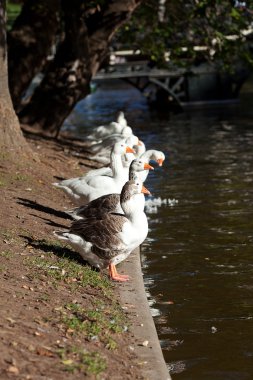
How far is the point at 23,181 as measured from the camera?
1437 cm

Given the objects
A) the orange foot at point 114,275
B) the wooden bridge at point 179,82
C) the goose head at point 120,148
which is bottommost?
the wooden bridge at point 179,82

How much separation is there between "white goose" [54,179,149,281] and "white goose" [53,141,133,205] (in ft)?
8.01

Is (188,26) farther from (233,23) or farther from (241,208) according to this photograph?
(241,208)

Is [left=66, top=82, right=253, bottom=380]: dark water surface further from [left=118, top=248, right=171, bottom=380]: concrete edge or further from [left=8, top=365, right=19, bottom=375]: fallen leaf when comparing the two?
[left=8, top=365, right=19, bottom=375]: fallen leaf

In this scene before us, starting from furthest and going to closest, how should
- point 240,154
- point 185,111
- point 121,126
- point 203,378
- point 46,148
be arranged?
1. point 185,111
2. point 240,154
3. point 121,126
4. point 46,148
5. point 203,378

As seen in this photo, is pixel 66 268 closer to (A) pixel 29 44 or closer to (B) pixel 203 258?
(B) pixel 203 258

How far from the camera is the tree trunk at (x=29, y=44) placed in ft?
73.0

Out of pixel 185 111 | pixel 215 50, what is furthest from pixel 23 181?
pixel 185 111

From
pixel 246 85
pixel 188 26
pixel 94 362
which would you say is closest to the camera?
pixel 94 362

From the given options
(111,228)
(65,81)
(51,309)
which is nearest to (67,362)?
(51,309)

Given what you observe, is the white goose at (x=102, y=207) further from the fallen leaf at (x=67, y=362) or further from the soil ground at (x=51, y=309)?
the fallen leaf at (x=67, y=362)

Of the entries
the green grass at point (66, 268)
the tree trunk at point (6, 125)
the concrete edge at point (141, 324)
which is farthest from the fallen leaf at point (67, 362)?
the tree trunk at point (6, 125)

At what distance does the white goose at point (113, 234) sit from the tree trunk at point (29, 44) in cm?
1284

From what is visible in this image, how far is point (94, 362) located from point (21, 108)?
17841 mm
